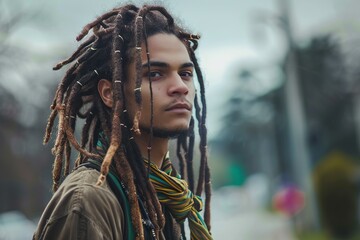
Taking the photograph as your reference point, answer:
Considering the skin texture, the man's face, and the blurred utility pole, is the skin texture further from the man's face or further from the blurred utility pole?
the blurred utility pole

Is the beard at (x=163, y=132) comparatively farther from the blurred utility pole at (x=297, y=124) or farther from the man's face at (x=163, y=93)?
the blurred utility pole at (x=297, y=124)

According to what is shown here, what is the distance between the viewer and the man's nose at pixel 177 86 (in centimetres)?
293

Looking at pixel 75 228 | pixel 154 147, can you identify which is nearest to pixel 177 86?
pixel 154 147

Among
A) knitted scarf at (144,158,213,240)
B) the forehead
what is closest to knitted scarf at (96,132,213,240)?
knitted scarf at (144,158,213,240)

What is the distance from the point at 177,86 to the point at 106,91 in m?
0.33

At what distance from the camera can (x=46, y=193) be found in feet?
136

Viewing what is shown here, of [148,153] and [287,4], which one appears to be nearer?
[148,153]

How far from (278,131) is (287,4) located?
3404 centimetres

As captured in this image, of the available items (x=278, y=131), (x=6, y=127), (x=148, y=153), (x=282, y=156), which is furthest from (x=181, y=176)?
(x=282, y=156)

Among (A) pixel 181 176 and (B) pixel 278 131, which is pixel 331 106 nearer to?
(B) pixel 278 131

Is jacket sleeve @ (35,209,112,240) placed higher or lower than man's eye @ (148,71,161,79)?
lower

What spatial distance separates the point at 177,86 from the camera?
2.93 metres

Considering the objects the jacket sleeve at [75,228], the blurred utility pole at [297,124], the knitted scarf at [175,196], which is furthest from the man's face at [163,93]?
the blurred utility pole at [297,124]

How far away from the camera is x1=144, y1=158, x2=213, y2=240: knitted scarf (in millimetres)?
2855
